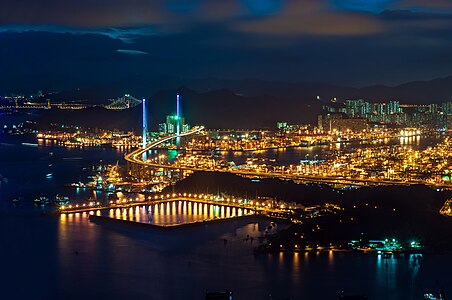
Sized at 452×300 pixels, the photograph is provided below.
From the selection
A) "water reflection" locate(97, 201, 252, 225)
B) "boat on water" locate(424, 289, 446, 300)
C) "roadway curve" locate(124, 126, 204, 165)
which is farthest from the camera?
"roadway curve" locate(124, 126, 204, 165)

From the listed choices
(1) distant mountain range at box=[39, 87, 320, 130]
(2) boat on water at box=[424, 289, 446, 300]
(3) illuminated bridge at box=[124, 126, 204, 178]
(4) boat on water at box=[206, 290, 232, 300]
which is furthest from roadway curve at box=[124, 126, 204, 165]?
(2) boat on water at box=[424, 289, 446, 300]

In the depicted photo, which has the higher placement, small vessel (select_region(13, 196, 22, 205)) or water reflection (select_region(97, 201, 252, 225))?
small vessel (select_region(13, 196, 22, 205))

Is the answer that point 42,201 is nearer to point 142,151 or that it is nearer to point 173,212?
point 173,212

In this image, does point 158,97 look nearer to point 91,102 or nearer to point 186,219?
point 91,102

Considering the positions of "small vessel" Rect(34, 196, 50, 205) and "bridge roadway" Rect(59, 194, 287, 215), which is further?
"small vessel" Rect(34, 196, 50, 205)

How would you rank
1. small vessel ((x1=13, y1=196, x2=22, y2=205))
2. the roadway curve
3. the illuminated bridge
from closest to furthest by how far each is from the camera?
small vessel ((x1=13, y1=196, x2=22, y2=205)) → the illuminated bridge → the roadway curve

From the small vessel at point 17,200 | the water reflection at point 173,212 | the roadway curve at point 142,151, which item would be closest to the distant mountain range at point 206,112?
the roadway curve at point 142,151

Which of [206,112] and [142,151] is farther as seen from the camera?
[206,112]

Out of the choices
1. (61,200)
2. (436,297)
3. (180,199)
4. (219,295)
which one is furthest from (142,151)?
(436,297)

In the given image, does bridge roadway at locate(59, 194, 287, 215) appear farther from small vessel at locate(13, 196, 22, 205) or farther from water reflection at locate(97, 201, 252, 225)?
small vessel at locate(13, 196, 22, 205)
